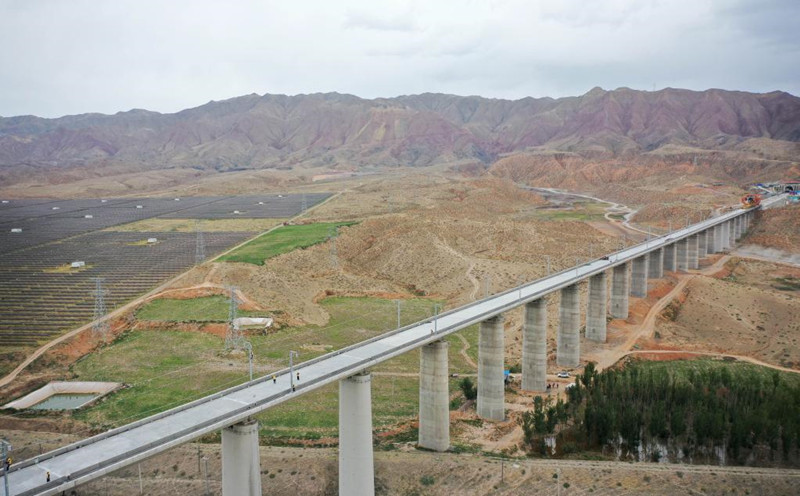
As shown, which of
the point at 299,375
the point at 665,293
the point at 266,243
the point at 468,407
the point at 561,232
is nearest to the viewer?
the point at 299,375

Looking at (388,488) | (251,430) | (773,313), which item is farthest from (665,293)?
(251,430)

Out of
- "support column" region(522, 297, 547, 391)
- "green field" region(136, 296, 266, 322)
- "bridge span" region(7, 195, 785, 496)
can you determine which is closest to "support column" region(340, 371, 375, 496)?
"bridge span" region(7, 195, 785, 496)

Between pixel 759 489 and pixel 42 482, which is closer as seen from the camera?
pixel 42 482

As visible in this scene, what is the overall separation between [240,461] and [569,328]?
38.9 m

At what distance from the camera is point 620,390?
46656 mm

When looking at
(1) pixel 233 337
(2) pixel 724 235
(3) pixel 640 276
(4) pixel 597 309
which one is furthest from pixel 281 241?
(2) pixel 724 235

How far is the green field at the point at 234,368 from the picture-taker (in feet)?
152

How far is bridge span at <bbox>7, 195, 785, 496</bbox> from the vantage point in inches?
1000

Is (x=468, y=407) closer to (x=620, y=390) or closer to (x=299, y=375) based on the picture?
(x=620, y=390)

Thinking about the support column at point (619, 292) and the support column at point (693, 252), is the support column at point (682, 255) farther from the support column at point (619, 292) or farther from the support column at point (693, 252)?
the support column at point (619, 292)

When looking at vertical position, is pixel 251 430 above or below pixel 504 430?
above

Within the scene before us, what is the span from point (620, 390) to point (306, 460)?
24.1m

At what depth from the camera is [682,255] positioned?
103188 millimetres

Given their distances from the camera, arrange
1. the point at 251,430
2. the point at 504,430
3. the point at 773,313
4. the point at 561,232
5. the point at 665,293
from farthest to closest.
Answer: the point at 561,232
the point at 665,293
the point at 773,313
the point at 504,430
the point at 251,430
